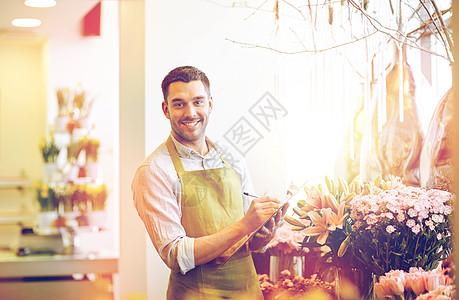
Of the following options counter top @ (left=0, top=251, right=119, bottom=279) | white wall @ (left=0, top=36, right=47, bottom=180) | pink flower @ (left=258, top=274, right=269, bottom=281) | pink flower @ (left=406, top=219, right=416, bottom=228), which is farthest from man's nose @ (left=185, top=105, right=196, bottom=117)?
white wall @ (left=0, top=36, right=47, bottom=180)

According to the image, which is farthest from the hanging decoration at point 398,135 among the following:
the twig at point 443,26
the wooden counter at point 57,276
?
the wooden counter at point 57,276

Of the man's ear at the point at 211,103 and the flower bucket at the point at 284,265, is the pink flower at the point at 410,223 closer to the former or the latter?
the flower bucket at the point at 284,265

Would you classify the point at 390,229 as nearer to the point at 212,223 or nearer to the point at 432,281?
the point at 432,281

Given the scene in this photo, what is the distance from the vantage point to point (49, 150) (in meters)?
3.20

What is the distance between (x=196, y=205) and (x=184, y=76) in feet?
1.22

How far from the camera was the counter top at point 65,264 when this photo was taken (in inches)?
114

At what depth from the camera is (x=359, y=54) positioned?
159cm

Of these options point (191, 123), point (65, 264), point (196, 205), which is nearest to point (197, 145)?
point (191, 123)

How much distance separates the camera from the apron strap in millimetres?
1404

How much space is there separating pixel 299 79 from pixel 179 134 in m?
0.41

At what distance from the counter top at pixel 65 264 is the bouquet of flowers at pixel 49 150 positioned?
61 centimetres

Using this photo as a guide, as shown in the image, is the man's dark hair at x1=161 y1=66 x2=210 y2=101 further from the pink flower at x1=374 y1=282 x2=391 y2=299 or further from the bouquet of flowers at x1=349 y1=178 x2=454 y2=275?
the pink flower at x1=374 y1=282 x2=391 y2=299

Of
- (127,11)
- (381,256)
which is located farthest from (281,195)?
(127,11)

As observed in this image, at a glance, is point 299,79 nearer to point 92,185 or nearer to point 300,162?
point 300,162
